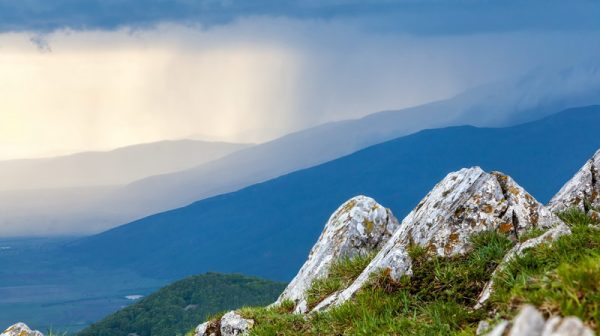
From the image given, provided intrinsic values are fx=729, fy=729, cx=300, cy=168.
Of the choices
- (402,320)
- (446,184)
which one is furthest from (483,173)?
(402,320)

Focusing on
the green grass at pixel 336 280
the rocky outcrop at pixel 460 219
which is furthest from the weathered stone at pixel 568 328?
the green grass at pixel 336 280

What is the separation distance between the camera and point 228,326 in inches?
728

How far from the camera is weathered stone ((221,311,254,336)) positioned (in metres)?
17.8

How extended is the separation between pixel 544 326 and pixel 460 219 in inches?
414

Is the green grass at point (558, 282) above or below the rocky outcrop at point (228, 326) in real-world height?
below

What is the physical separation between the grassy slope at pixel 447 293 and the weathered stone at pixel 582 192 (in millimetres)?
4326

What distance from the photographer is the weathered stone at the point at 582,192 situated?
22.9m

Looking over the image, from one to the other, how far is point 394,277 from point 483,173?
16.4 feet

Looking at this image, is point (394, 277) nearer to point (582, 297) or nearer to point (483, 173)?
point (483, 173)

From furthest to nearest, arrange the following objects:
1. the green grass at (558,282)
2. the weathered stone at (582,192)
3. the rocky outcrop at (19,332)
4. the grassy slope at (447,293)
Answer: the rocky outcrop at (19,332), the weathered stone at (582,192), the grassy slope at (447,293), the green grass at (558,282)

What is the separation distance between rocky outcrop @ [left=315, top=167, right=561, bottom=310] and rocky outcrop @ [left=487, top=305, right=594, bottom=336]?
334 inches

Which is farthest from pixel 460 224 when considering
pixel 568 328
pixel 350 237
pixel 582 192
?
pixel 568 328

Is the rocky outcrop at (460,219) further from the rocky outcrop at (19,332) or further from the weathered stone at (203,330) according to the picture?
the rocky outcrop at (19,332)

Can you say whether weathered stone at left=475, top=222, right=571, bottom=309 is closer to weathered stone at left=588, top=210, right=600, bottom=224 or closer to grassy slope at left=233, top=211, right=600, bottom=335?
grassy slope at left=233, top=211, right=600, bottom=335
